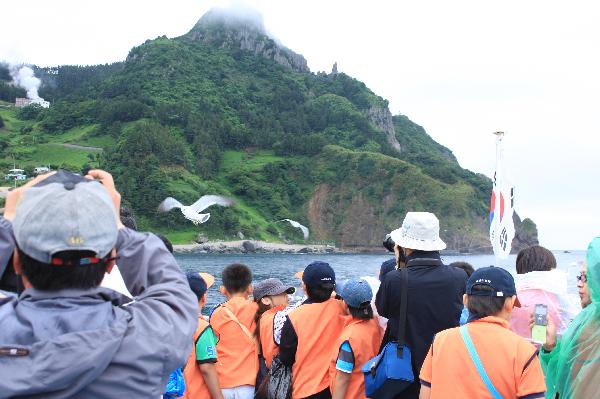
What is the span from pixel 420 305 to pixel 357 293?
0.48 m

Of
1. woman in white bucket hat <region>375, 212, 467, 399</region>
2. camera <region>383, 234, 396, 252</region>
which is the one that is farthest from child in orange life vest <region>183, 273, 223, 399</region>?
camera <region>383, 234, 396, 252</region>

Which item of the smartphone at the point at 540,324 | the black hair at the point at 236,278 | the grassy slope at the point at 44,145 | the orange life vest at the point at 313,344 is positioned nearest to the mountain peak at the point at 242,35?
the grassy slope at the point at 44,145

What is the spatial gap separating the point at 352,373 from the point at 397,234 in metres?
1.01

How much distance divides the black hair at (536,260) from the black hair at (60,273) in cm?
347

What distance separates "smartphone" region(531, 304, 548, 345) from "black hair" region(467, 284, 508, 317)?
0.66 metres

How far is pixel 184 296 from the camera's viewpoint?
185 centimetres

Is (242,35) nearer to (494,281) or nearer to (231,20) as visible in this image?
(231,20)

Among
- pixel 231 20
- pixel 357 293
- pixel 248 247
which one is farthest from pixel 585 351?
pixel 231 20

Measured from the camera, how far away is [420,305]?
12.6 feet

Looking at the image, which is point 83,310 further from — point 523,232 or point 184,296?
point 523,232

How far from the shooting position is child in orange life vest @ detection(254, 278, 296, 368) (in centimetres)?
474

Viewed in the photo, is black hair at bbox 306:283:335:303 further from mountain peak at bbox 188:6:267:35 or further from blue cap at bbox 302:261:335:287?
mountain peak at bbox 188:6:267:35

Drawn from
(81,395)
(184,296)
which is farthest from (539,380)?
(81,395)

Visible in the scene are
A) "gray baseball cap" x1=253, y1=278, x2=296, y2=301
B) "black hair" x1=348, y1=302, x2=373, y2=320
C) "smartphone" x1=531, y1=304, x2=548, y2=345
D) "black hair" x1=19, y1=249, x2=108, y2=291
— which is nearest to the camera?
"black hair" x1=19, y1=249, x2=108, y2=291
